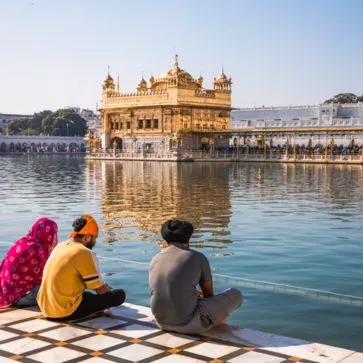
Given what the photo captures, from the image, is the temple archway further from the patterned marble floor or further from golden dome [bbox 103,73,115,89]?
the patterned marble floor

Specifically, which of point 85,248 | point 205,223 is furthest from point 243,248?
point 85,248

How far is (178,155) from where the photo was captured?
5791 cm

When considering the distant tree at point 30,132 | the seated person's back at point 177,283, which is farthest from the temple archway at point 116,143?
the seated person's back at point 177,283

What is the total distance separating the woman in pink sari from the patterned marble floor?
471 mm

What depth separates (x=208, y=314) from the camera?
5754 millimetres

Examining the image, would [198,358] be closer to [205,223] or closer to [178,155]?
[205,223]

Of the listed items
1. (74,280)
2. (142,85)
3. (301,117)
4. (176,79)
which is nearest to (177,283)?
(74,280)

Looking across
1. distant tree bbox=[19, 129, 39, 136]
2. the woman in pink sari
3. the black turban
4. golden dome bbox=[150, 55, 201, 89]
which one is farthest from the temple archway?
the black turban

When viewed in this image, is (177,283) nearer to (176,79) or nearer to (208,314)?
(208,314)

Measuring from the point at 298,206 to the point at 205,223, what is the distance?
4.62m

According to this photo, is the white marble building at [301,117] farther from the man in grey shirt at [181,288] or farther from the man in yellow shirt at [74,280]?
the man in grey shirt at [181,288]

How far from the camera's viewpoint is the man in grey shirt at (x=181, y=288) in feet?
18.7

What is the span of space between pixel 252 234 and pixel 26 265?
6.98 metres

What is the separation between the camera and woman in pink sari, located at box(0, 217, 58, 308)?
6.62 metres
